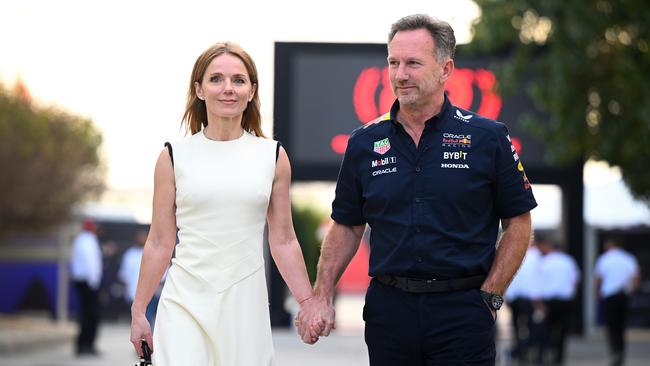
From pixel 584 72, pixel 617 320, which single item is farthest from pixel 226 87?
pixel 617 320

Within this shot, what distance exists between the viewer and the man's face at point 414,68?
531 centimetres

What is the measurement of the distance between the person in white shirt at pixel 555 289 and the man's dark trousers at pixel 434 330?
45.3 feet

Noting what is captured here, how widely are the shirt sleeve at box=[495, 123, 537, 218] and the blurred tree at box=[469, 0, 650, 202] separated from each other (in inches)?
439

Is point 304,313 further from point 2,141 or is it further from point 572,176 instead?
point 2,141

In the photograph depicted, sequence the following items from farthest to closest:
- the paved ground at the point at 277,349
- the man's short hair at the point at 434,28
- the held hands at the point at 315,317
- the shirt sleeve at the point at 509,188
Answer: the paved ground at the point at 277,349 → the held hands at the point at 315,317 → the man's short hair at the point at 434,28 → the shirt sleeve at the point at 509,188

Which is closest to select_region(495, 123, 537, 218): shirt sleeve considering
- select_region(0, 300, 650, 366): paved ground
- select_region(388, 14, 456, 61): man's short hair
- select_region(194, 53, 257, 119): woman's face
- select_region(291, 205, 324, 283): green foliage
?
select_region(388, 14, 456, 61): man's short hair

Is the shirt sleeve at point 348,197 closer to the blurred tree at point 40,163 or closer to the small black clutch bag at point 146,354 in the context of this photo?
the small black clutch bag at point 146,354

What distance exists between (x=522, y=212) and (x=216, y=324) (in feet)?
4.10

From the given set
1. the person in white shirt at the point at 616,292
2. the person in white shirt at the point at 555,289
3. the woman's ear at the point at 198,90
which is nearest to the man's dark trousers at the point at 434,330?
the woman's ear at the point at 198,90

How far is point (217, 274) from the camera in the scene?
5176 mm

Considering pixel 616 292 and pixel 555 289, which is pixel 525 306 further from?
pixel 616 292

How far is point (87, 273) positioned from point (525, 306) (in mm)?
6175

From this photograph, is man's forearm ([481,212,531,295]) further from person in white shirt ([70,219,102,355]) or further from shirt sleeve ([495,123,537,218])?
person in white shirt ([70,219,102,355])

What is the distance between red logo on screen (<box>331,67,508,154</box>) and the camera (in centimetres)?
1844
